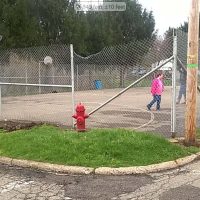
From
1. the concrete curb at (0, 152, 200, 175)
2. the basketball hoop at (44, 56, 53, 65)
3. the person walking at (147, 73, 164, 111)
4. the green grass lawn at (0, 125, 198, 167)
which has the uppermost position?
the basketball hoop at (44, 56, 53, 65)

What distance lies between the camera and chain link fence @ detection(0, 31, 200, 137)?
12.3 meters

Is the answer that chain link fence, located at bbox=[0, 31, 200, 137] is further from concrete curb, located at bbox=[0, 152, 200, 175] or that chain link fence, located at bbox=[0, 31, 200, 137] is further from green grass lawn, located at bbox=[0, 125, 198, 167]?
concrete curb, located at bbox=[0, 152, 200, 175]

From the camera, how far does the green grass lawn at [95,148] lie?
7590 millimetres

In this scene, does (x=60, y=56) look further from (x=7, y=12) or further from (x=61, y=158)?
(x=61, y=158)

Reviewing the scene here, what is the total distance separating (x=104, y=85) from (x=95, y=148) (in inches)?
548

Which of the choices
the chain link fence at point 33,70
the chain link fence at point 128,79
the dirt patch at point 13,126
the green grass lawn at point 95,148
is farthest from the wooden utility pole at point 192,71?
the chain link fence at point 33,70

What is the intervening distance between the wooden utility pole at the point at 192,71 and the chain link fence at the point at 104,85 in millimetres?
927

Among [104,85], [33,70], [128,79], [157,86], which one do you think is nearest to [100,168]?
[128,79]

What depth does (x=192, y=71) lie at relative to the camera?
888 centimetres

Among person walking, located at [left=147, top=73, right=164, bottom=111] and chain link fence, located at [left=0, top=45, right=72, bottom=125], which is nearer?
person walking, located at [left=147, top=73, right=164, bottom=111]

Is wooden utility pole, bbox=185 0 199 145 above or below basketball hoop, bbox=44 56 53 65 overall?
below

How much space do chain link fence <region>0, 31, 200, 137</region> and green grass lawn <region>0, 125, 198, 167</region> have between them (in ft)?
6.22

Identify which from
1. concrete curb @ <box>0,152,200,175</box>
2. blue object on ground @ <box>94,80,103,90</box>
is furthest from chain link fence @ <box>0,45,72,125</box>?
concrete curb @ <box>0,152,200,175</box>

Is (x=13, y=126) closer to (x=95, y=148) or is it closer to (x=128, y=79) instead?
(x=95, y=148)
